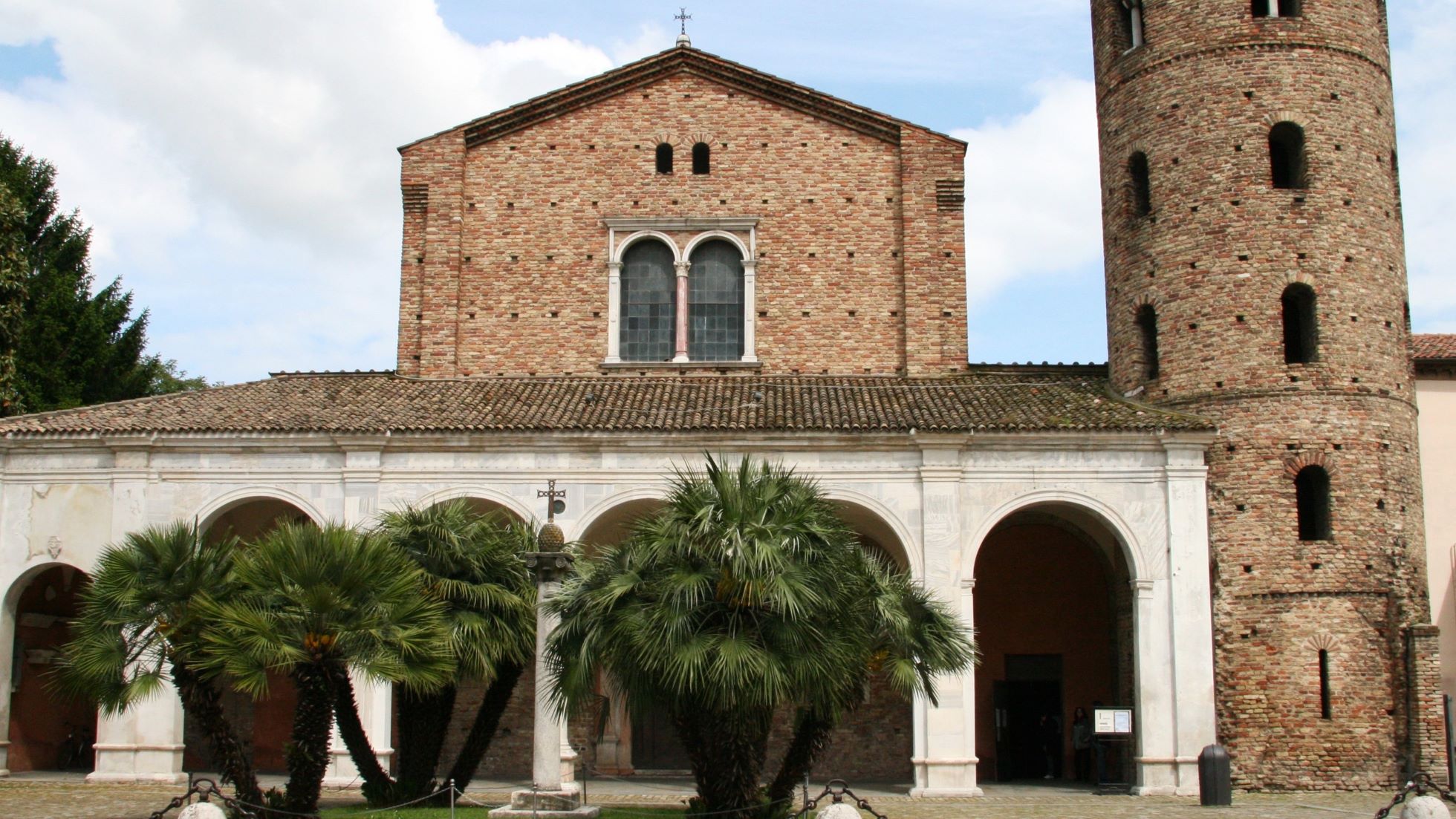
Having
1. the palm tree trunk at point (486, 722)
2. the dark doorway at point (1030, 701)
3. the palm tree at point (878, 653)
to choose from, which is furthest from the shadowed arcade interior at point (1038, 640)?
the palm tree trunk at point (486, 722)

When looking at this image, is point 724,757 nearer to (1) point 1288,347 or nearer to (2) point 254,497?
(2) point 254,497

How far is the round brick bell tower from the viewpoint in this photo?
21.2 metres

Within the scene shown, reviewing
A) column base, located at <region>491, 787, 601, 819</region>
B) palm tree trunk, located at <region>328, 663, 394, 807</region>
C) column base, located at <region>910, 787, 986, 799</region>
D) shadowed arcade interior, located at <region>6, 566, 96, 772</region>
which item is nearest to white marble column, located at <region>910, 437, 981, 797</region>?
column base, located at <region>910, 787, 986, 799</region>

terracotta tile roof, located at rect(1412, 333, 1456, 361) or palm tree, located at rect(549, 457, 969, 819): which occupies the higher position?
terracotta tile roof, located at rect(1412, 333, 1456, 361)

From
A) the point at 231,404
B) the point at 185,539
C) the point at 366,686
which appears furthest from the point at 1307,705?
the point at 231,404

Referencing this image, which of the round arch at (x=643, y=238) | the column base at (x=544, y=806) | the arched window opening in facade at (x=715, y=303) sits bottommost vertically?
the column base at (x=544, y=806)

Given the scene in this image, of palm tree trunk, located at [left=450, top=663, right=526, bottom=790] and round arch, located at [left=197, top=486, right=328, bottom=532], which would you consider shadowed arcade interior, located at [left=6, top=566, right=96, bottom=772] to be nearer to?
round arch, located at [left=197, top=486, right=328, bottom=532]

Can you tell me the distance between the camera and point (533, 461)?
2236 cm

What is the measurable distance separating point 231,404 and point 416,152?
20.4ft

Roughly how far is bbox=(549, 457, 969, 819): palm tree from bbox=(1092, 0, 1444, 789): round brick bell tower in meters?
8.93

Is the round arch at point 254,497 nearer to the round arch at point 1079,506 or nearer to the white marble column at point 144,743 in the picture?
the white marble column at point 144,743

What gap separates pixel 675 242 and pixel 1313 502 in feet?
39.1

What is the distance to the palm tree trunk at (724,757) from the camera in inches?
576

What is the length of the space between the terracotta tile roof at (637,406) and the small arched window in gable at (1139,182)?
3144 millimetres
